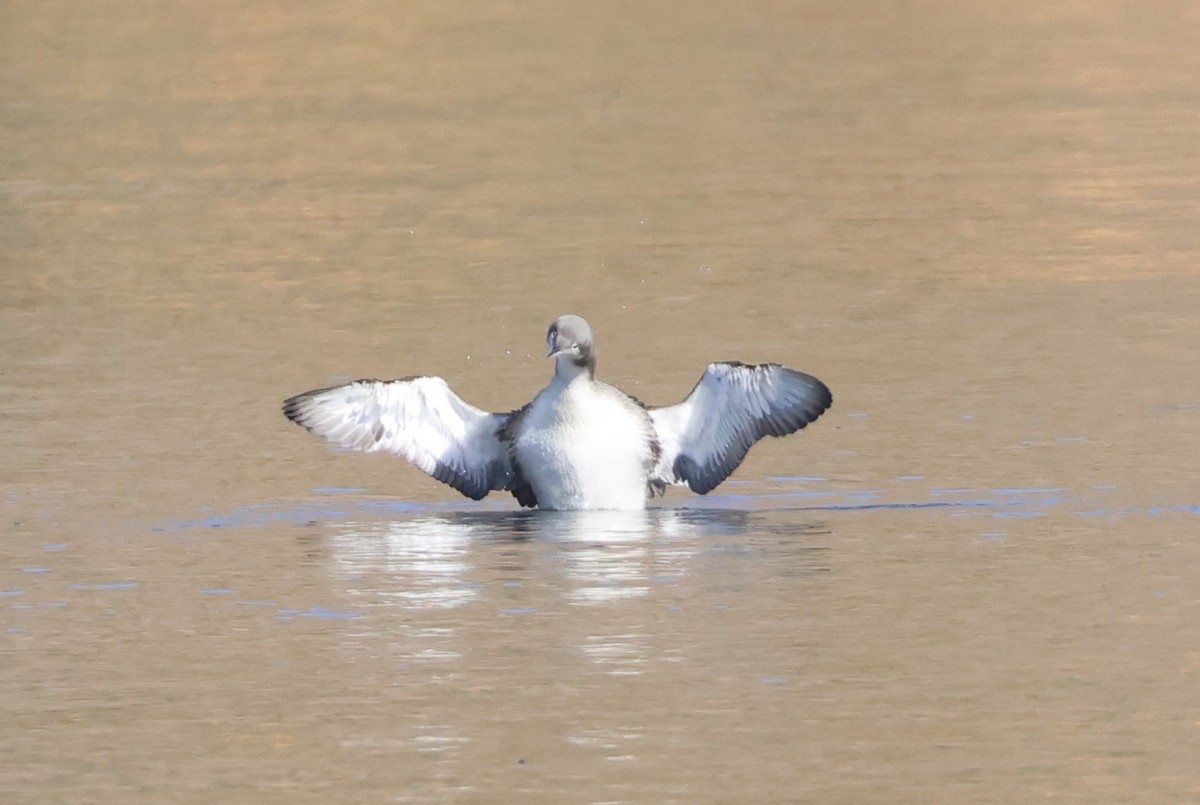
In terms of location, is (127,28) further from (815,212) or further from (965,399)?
(965,399)

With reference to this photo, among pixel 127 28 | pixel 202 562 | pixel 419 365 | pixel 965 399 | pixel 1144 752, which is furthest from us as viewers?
pixel 127 28

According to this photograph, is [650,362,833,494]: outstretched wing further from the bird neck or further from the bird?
the bird neck

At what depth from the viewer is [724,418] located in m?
14.4

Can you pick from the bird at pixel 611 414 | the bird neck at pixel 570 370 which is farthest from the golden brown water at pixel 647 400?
the bird neck at pixel 570 370

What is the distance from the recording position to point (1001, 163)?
1093 inches

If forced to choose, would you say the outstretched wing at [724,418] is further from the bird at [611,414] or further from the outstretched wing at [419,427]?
the outstretched wing at [419,427]

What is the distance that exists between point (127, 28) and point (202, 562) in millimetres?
32686

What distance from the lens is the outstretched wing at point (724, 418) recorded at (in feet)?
47.0

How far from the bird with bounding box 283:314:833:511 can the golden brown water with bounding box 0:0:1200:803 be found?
17 cm

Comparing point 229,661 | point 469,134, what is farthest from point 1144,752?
point 469,134

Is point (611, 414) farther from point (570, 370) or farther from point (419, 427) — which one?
point (419, 427)

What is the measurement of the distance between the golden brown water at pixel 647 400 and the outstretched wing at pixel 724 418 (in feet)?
0.60

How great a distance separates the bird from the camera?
14047mm

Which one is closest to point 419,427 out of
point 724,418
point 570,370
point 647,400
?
point 570,370
